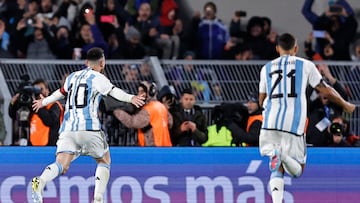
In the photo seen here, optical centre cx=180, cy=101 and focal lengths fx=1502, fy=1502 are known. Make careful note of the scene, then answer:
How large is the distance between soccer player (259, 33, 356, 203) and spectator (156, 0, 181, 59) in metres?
7.88

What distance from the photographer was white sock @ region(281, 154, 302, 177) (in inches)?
636

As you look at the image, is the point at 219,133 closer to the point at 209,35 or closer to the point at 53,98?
the point at 53,98

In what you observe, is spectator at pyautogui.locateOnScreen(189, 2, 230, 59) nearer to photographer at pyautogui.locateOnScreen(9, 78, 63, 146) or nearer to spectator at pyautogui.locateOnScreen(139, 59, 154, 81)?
spectator at pyautogui.locateOnScreen(139, 59, 154, 81)

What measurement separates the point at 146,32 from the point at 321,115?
4801mm

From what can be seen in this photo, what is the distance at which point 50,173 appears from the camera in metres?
16.4

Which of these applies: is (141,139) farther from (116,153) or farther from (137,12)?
(137,12)

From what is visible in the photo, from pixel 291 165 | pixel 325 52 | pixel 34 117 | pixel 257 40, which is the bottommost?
pixel 291 165

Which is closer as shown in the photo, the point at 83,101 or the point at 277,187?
the point at 277,187

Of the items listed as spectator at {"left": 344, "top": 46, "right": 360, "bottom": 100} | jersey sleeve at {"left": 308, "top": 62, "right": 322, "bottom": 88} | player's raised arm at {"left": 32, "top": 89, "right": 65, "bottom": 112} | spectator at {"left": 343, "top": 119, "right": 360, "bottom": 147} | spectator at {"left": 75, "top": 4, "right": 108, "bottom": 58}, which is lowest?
spectator at {"left": 343, "top": 119, "right": 360, "bottom": 147}

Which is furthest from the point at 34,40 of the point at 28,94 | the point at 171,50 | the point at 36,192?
the point at 36,192

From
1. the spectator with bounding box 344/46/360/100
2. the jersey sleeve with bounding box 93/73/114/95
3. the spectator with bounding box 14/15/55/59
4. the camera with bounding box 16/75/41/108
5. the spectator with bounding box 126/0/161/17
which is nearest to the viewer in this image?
the jersey sleeve with bounding box 93/73/114/95

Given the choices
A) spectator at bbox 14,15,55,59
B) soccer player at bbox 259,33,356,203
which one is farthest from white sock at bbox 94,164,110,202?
spectator at bbox 14,15,55,59

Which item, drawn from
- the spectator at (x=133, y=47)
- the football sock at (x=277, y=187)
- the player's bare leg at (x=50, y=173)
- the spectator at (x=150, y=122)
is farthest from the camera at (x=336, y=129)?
the spectator at (x=133, y=47)

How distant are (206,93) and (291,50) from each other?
6.09 metres
